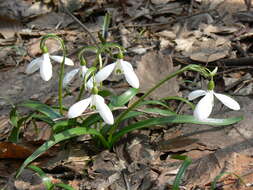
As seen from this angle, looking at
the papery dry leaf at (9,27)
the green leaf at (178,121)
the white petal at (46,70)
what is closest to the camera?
the white petal at (46,70)

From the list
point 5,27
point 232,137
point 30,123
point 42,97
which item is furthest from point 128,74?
point 5,27

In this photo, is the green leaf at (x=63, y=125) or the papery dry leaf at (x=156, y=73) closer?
the green leaf at (x=63, y=125)

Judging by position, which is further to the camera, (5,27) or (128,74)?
(5,27)

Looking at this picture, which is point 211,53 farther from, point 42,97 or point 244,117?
point 42,97

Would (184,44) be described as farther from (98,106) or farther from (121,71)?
(98,106)

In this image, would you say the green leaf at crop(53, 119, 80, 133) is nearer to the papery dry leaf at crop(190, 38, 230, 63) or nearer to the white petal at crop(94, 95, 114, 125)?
the white petal at crop(94, 95, 114, 125)

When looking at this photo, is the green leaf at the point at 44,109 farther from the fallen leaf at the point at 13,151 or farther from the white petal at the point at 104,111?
the white petal at the point at 104,111

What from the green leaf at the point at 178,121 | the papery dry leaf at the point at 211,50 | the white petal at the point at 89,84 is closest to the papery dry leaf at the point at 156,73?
the papery dry leaf at the point at 211,50

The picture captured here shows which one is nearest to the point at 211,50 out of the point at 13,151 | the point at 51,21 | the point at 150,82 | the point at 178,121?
the point at 150,82
